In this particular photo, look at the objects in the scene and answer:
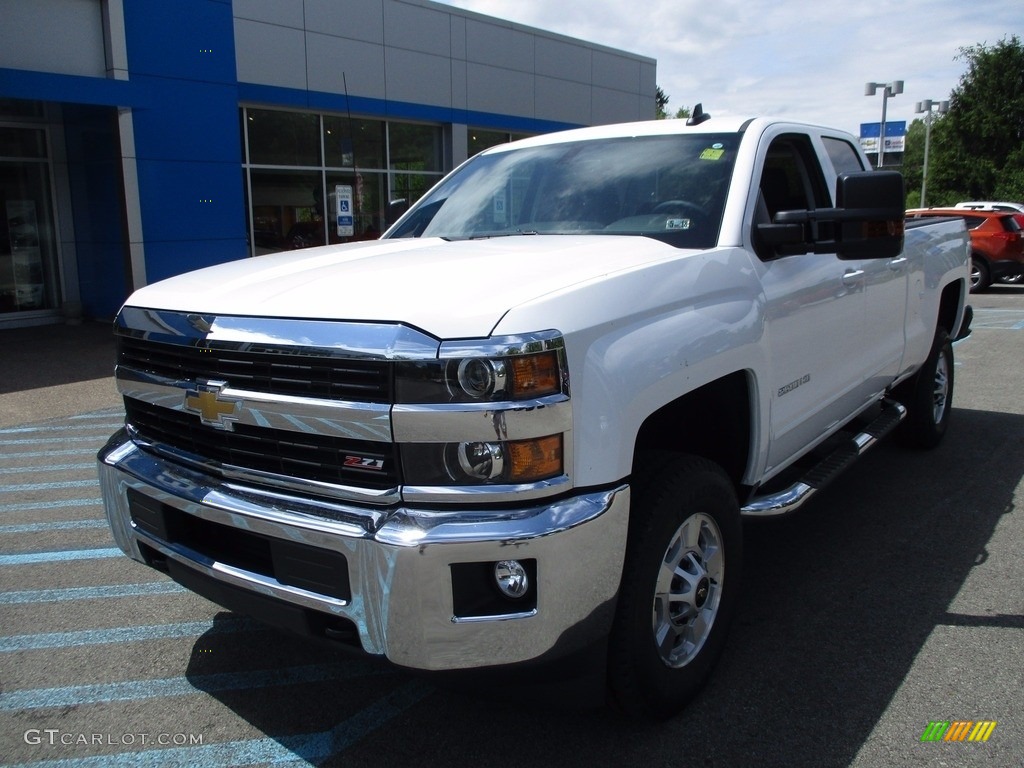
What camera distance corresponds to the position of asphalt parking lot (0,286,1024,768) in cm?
276

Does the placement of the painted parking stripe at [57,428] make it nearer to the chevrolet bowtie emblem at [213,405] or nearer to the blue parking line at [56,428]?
the blue parking line at [56,428]

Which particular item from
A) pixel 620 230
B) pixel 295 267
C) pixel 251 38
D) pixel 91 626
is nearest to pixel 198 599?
pixel 91 626

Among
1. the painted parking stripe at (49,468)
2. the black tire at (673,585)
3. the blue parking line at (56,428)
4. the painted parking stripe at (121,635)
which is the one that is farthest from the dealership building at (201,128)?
the black tire at (673,585)

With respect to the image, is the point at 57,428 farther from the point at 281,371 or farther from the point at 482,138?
the point at 482,138

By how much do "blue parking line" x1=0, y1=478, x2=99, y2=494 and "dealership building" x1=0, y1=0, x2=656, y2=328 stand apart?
5901mm

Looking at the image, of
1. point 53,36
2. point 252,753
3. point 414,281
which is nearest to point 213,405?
point 414,281

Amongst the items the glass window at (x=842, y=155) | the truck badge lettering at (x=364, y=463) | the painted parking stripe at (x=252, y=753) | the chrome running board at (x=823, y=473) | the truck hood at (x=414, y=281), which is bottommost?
the painted parking stripe at (x=252, y=753)

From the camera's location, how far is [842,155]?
4.67m

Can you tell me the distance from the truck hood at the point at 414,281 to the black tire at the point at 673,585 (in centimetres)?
70

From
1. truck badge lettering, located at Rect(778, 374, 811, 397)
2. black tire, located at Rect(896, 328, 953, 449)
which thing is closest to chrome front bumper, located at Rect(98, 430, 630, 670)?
truck badge lettering, located at Rect(778, 374, 811, 397)

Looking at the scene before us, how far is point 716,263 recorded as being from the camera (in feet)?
10.0

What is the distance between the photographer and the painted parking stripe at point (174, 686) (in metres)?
3.09

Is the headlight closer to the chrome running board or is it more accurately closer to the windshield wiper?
the chrome running board

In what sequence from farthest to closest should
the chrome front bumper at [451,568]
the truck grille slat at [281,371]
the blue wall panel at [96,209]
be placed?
the blue wall panel at [96,209] < the truck grille slat at [281,371] < the chrome front bumper at [451,568]
